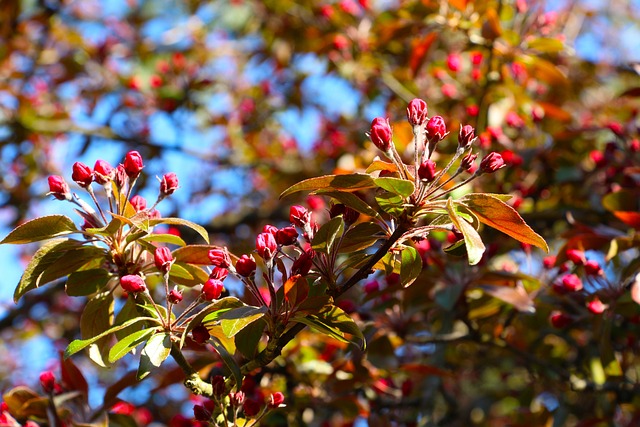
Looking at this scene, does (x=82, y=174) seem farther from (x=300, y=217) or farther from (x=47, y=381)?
(x=47, y=381)

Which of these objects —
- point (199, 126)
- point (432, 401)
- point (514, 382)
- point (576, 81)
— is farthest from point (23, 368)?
point (576, 81)

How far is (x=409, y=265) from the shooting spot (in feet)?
5.01

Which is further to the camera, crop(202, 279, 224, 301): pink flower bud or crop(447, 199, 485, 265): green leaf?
crop(202, 279, 224, 301): pink flower bud

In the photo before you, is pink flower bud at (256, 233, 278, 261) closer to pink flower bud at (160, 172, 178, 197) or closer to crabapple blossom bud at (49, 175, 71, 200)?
pink flower bud at (160, 172, 178, 197)

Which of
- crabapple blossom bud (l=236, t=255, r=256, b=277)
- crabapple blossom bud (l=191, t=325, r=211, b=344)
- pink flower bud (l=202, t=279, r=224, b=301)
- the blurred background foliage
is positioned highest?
crabapple blossom bud (l=236, t=255, r=256, b=277)

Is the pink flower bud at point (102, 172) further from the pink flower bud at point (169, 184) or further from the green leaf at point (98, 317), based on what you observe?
the green leaf at point (98, 317)

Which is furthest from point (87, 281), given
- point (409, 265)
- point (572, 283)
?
point (572, 283)

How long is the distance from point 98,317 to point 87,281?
0.33ft

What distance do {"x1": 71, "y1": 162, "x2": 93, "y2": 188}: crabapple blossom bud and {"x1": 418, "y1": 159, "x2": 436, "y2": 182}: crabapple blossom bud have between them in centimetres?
69

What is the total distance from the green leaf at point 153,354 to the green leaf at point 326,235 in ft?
1.14

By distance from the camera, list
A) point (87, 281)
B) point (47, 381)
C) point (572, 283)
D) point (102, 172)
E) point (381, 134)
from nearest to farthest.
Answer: point (381, 134) < point (102, 172) < point (87, 281) < point (47, 381) < point (572, 283)

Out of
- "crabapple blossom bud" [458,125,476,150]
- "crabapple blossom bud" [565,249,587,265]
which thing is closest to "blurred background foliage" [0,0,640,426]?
"crabapple blossom bud" [565,249,587,265]

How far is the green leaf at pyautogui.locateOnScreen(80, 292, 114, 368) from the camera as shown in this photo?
67.2 inches

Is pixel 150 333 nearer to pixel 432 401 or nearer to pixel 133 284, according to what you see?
pixel 133 284
